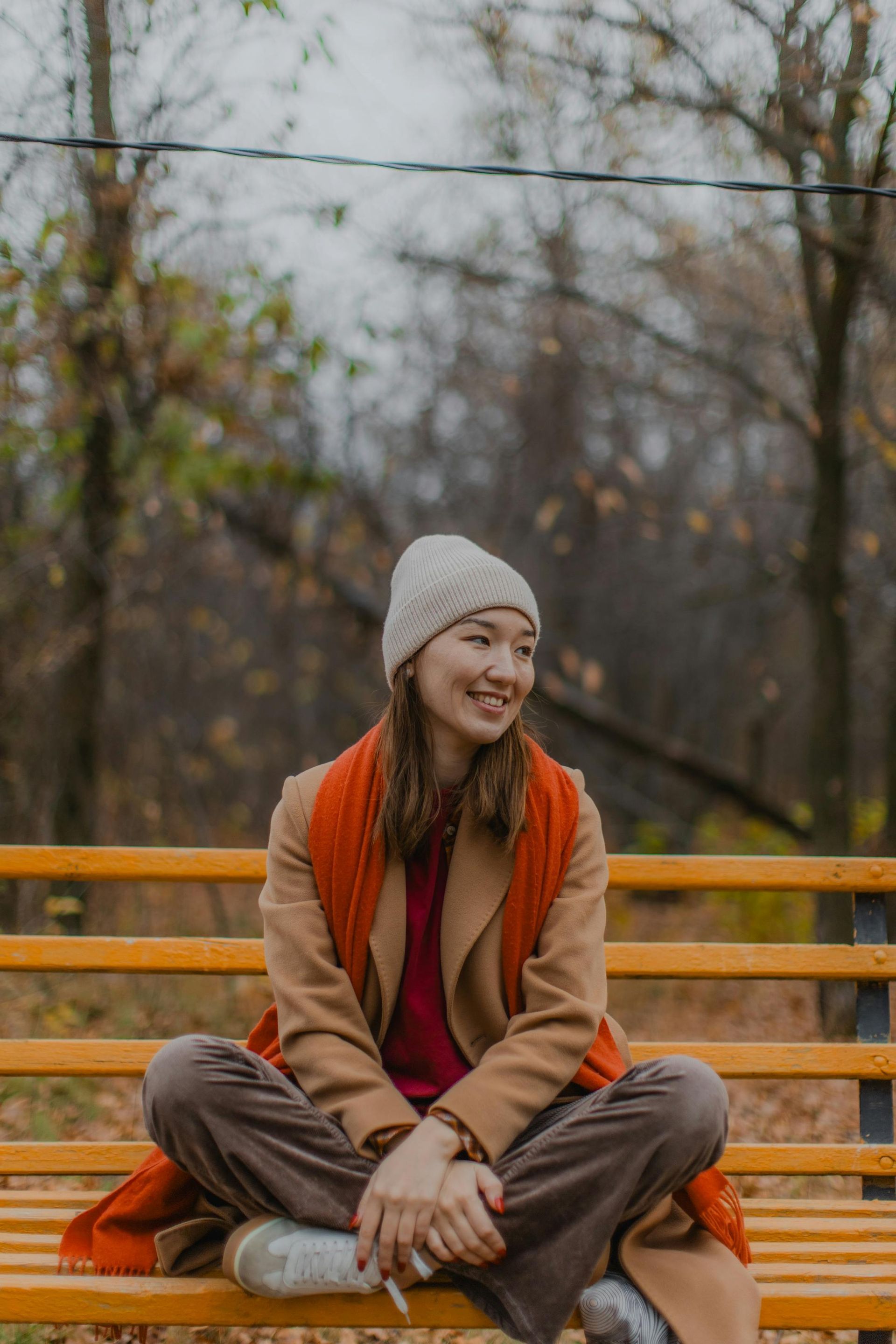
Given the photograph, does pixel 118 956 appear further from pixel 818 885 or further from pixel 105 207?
pixel 105 207

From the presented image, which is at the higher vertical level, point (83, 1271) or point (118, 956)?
point (118, 956)

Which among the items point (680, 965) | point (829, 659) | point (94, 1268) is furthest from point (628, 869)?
point (829, 659)

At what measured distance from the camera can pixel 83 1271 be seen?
207 cm

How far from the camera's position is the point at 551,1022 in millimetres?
2145

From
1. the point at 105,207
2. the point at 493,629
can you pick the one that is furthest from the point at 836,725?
the point at 105,207

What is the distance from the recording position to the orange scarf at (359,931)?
6.84 feet

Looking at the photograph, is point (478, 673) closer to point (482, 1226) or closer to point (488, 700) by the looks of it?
point (488, 700)

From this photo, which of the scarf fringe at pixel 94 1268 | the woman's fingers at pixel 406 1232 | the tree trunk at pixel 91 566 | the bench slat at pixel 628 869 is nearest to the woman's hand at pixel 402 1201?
the woman's fingers at pixel 406 1232

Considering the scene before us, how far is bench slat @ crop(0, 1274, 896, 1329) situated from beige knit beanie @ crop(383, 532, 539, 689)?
1206 millimetres

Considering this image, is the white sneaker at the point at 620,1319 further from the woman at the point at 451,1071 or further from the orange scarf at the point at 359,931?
the orange scarf at the point at 359,931

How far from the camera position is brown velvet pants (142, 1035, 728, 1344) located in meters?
1.92

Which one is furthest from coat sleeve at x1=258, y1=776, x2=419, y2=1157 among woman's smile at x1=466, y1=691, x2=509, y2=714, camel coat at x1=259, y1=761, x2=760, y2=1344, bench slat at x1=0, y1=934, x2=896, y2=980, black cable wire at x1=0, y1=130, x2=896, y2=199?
black cable wire at x1=0, y1=130, x2=896, y2=199

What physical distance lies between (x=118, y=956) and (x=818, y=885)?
1.68 m

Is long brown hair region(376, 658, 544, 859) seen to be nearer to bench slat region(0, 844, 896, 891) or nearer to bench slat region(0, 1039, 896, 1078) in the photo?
bench slat region(0, 844, 896, 891)
